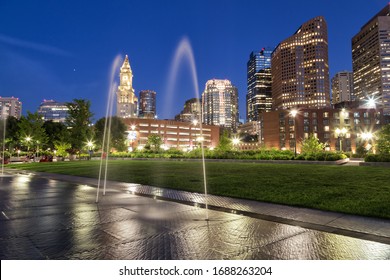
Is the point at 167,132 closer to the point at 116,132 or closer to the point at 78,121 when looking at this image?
the point at 116,132

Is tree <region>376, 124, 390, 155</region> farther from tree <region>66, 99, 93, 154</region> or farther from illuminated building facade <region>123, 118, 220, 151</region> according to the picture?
illuminated building facade <region>123, 118, 220, 151</region>

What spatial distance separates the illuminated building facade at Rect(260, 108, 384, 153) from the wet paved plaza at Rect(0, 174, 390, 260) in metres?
106

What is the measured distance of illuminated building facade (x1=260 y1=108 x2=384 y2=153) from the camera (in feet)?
376

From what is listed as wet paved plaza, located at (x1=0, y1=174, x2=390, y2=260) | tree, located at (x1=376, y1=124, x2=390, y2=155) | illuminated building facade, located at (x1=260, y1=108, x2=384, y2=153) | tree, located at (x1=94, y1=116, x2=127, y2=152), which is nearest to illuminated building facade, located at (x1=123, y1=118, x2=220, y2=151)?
illuminated building facade, located at (x1=260, y1=108, x2=384, y2=153)

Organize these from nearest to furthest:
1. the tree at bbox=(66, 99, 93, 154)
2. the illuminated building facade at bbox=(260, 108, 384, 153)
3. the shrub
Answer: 1. the shrub
2. the tree at bbox=(66, 99, 93, 154)
3. the illuminated building facade at bbox=(260, 108, 384, 153)

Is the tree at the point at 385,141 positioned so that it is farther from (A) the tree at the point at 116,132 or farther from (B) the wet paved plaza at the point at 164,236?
(A) the tree at the point at 116,132

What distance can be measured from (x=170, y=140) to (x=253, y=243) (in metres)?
176

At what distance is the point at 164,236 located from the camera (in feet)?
18.9

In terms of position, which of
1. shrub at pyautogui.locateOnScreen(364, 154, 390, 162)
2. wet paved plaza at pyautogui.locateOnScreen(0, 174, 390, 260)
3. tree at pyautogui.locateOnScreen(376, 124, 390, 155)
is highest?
tree at pyautogui.locateOnScreen(376, 124, 390, 155)

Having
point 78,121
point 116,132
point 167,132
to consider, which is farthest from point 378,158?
point 167,132

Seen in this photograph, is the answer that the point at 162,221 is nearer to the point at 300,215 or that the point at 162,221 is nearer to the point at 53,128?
the point at 300,215

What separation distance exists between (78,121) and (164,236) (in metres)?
57.8

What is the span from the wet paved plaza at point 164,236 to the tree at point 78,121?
2062 inches

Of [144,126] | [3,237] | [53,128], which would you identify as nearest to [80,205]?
[3,237]
